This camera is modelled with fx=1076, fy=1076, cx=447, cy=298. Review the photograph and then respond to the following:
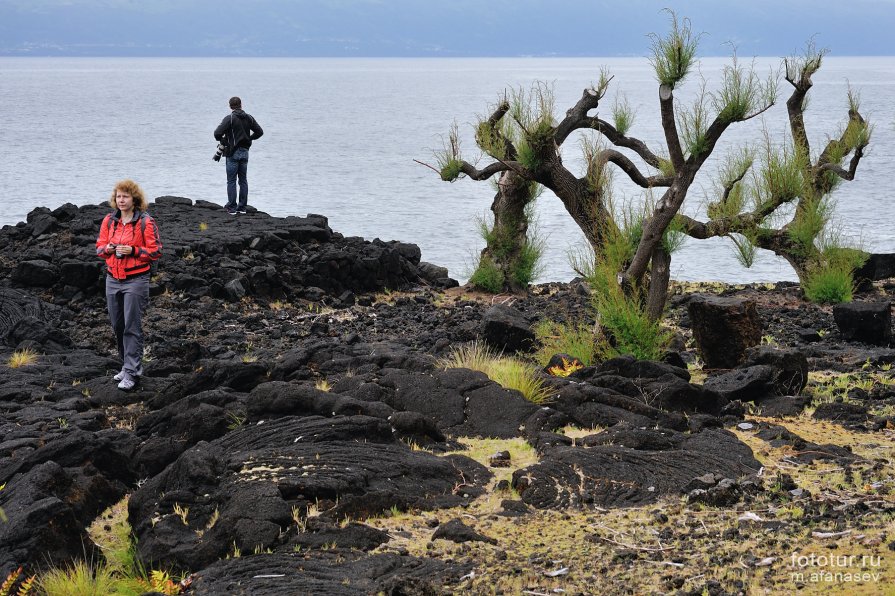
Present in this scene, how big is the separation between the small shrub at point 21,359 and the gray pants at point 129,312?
2372 millimetres

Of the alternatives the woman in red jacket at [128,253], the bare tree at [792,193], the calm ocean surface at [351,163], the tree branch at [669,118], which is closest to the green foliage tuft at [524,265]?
the calm ocean surface at [351,163]

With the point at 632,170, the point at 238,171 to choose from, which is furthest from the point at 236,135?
the point at 632,170

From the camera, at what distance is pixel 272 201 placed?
52406 mm

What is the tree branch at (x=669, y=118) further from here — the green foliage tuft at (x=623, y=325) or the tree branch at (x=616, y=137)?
the tree branch at (x=616, y=137)

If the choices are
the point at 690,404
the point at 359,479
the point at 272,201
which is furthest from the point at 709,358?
the point at 272,201

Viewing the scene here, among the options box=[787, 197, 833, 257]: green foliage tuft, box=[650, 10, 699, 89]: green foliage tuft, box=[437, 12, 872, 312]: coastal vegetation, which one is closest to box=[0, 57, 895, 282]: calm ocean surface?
box=[437, 12, 872, 312]: coastal vegetation

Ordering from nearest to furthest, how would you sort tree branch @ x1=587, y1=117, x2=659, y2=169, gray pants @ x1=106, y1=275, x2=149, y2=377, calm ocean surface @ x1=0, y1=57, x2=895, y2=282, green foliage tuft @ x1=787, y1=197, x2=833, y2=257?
gray pants @ x1=106, y1=275, x2=149, y2=377, tree branch @ x1=587, y1=117, x2=659, y2=169, green foliage tuft @ x1=787, y1=197, x2=833, y2=257, calm ocean surface @ x1=0, y1=57, x2=895, y2=282

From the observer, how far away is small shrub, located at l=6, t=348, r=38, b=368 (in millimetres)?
14170

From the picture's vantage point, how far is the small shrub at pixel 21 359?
14170 millimetres

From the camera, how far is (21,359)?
47.0ft

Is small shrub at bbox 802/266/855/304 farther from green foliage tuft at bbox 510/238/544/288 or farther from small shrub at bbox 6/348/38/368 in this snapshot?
small shrub at bbox 6/348/38/368

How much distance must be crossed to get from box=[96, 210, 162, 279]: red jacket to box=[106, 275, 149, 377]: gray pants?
0.44 ft

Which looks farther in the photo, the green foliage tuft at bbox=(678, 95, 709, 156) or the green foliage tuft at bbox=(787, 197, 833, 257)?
the green foliage tuft at bbox=(787, 197, 833, 257)

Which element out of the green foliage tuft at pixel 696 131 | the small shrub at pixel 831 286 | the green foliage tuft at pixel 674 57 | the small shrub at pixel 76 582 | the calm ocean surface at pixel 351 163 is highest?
the green foliage tuft at pixel 674 57
